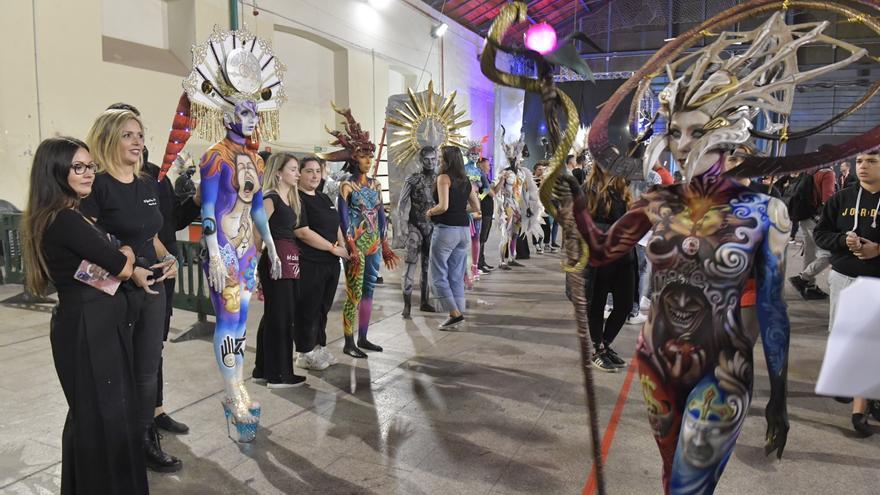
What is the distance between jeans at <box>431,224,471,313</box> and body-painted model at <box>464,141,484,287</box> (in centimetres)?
169

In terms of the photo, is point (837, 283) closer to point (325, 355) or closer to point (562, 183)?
point (562, 183)

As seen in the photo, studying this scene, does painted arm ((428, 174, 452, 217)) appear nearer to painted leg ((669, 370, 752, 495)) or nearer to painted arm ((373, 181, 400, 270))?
painted arm ((373, 181, 400, 270))

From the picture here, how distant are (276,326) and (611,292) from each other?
8.43 feet

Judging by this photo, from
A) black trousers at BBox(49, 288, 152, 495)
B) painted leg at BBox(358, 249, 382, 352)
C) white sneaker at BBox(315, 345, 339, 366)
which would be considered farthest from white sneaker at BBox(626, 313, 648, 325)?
black trousers at BBox(49, 288, 152, 495)

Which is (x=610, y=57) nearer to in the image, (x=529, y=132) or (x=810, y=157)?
(x=529, y=132)

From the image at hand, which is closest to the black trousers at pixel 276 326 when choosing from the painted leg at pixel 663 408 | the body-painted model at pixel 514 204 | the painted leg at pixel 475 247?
the painted leg at pixel 663 408

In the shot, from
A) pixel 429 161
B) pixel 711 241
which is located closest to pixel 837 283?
pixel 711 241

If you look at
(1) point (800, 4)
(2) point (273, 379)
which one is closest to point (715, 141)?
(1) point (800, 4)

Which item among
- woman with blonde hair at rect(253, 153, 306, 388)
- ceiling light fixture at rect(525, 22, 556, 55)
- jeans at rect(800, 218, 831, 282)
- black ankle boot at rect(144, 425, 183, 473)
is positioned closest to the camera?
ceiling light fixture at rect(525, 22, 556, 55)

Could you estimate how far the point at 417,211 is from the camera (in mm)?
6160

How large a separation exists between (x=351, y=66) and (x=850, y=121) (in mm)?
18607

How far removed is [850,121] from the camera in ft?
69.8

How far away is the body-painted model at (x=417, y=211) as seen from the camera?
19.9 ft

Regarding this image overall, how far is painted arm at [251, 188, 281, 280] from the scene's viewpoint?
3.36 meters
